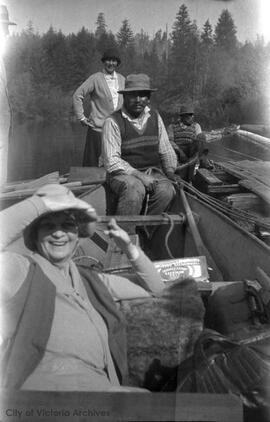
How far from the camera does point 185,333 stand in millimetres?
1815

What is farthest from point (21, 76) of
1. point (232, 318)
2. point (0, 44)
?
point (232, 318)

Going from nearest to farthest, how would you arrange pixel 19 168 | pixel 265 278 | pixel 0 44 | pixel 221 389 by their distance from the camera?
1. pixel 221 389
2. pixel 0 44
3. pixel 265 278
4. pixel 19 168

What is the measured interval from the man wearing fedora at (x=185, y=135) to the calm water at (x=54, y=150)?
1.20 meters

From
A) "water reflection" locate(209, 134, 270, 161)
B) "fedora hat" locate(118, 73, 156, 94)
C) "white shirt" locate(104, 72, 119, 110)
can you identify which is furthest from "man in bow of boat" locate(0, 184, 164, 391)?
"water reflection" locate(209, 134, 270, 161)

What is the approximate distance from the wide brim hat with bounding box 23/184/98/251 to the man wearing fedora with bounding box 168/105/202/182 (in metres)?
4.80

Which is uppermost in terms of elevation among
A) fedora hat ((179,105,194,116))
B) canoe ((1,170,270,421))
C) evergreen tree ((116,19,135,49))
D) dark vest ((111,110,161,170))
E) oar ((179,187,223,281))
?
evergreen tree ((116,19,135,49))

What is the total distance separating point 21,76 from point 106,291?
2.99 m

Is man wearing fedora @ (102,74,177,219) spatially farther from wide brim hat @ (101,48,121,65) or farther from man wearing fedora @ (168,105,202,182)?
man wearing fedora @ (168,105,202,182)

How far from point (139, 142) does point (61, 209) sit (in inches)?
81.9

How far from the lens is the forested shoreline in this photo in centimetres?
242

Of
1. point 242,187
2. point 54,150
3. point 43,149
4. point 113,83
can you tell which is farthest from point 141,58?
point 43,149

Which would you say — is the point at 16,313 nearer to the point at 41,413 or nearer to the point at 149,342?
the point at 41,413

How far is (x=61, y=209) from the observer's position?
151cm

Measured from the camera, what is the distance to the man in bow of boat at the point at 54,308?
4.84ft
